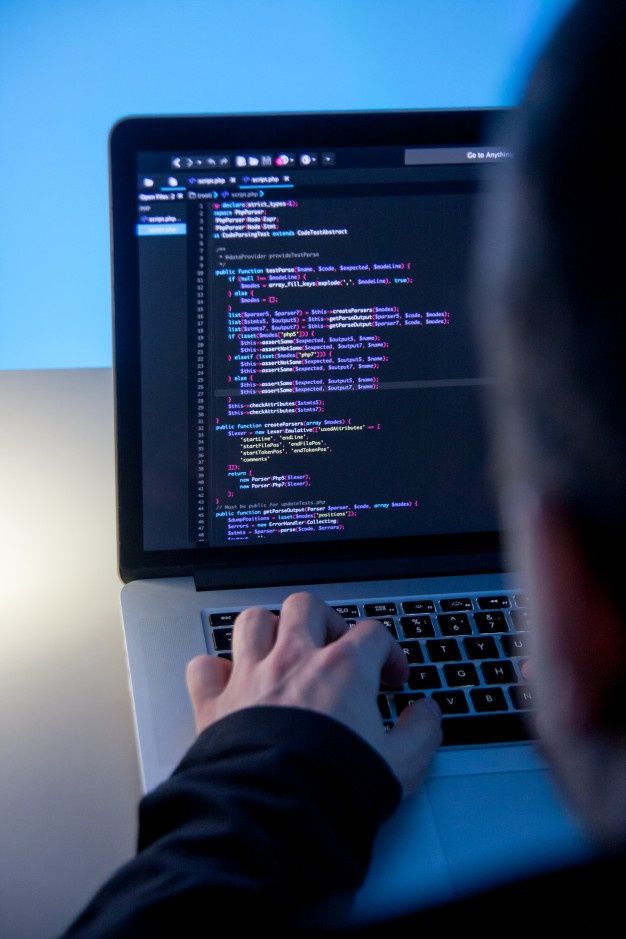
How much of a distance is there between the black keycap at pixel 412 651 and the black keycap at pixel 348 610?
0.05m

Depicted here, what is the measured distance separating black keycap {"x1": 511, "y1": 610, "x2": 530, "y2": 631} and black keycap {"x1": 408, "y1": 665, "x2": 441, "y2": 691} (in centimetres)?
9

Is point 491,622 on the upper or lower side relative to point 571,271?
lower

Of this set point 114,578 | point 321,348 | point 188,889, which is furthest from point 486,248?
point 114,578

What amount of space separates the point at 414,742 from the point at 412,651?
11 cm

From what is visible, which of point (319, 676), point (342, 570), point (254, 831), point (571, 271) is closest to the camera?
point (571, 271)

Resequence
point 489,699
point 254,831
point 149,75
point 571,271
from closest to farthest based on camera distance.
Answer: point 571,271
point 254,831
point 489,699
point 149,75

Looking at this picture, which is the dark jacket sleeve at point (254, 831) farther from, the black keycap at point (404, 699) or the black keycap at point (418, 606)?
the black keycap at point (418, 606)

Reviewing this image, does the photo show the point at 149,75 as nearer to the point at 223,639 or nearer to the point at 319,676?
the point at 223,639

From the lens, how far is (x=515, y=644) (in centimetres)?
76

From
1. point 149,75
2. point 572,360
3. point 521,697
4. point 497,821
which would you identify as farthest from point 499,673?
point 149,75

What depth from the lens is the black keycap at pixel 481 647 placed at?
2.47 ft

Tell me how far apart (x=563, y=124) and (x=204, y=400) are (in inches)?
19.5

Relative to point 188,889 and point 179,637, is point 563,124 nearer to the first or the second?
point 188,889

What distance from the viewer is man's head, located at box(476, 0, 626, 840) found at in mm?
333
